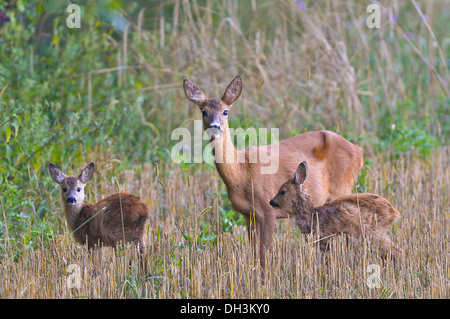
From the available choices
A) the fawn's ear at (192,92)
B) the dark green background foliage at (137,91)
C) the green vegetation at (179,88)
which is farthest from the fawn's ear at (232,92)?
the dark green background foliage at (137,91)

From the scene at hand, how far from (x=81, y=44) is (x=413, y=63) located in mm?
5539

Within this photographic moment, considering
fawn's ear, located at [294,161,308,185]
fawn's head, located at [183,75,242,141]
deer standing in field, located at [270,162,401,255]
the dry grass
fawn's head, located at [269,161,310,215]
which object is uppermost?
fawn's head, located at [183,75,242,141]

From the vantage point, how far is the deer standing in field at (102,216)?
546 cm

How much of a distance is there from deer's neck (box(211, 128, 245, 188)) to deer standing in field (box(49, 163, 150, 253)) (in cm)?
73

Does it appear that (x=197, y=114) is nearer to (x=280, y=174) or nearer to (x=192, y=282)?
(x=280, y=174)

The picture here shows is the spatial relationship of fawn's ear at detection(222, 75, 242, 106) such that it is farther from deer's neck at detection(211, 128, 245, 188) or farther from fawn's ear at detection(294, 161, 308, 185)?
fawn's ear at detection(294, 161, 308, 185)

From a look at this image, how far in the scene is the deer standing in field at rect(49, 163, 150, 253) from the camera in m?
5.46

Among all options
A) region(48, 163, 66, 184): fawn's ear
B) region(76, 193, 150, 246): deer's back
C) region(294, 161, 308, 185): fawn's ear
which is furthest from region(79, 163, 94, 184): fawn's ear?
region(294, 161, 308, 185): fawn's ear

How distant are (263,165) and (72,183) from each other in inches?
65.3

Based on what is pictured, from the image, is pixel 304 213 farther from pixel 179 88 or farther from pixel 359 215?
pixel 179 88

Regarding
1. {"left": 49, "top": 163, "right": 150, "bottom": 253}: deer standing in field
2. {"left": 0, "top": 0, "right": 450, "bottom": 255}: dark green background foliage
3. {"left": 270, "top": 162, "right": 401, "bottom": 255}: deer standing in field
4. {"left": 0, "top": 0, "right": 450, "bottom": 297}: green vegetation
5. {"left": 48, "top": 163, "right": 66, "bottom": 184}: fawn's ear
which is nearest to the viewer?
{"left": 270, "top": 162, "right": 401, "bottom": 255}: deer standing in field

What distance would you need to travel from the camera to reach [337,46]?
9.20 meters

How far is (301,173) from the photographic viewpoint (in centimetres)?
560

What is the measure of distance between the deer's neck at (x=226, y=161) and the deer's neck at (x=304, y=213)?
539mm
